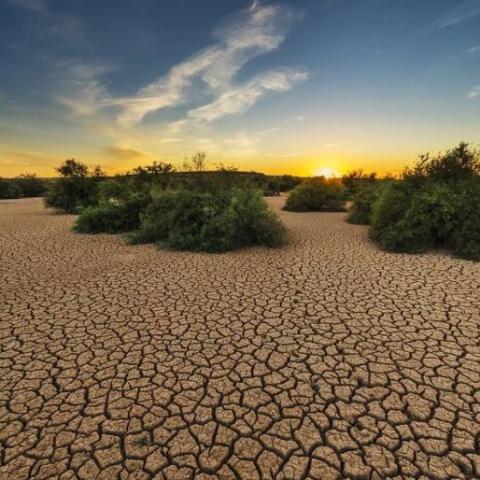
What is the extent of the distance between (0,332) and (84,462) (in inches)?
108

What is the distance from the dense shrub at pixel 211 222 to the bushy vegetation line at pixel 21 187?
857 inches

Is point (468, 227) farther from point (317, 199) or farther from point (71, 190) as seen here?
point (71, 190)

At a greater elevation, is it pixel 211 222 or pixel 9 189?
pixel 9 189

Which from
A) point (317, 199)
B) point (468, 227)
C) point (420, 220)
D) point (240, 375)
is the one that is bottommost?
point (240, 375)

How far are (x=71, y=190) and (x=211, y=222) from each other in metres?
11.0

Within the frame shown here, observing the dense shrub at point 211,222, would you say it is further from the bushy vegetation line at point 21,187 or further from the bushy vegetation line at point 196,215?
the bushy vegetation line at point 21,187

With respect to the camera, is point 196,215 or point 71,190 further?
point 71,190

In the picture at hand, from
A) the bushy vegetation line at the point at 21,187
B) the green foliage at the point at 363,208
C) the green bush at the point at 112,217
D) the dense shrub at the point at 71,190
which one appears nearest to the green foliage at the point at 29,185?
the bushy vegetation line at the point at 21,187

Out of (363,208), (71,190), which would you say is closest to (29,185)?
(71,190)

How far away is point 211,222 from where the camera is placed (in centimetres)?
852

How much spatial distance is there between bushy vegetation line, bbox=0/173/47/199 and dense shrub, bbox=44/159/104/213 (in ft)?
38.7

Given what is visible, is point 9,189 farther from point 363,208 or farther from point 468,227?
point 468,227

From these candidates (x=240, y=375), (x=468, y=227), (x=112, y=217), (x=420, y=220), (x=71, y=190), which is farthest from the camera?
(x=71, y=190)

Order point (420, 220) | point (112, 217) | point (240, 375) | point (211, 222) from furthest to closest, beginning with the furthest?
point (112, 217)
point (211, 222)
point (420, 220)
point (240, 375)
